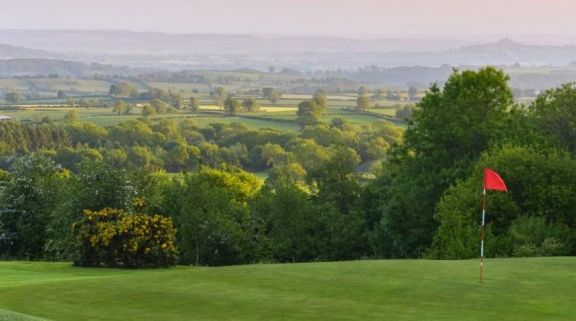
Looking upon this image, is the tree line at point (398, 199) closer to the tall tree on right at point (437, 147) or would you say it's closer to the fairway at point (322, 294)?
the tall tree on right at point (437, 147)

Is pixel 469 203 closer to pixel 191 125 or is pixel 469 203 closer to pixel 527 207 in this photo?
pixel 527 207

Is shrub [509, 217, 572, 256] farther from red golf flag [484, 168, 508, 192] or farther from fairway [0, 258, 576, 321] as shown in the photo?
red golf flag [484, 168, 508, 192]

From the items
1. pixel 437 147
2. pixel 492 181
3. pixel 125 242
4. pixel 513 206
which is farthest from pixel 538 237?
pixel 125 242

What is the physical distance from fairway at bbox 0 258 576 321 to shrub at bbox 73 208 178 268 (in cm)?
1140

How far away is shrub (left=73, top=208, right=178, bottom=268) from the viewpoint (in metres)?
38.0

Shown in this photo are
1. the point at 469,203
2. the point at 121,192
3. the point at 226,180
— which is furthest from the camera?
the point at 226,180

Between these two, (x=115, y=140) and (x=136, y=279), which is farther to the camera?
(x=115, y=140)

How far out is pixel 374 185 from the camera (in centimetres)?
6512

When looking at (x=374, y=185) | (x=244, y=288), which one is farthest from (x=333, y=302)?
(x=374, y=185)

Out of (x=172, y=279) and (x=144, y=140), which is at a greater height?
(x=172, y=279)

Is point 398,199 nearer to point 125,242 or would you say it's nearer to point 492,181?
point 125,242

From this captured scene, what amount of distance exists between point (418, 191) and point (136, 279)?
95.0 ft

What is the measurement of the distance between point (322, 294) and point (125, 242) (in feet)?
56.0

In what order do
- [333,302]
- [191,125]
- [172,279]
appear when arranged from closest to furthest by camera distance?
[333,302], [172,279], [191,125]
